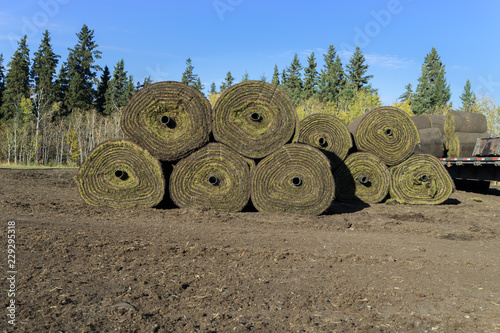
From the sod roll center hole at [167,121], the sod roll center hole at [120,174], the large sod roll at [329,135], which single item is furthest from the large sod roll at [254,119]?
the large sod roll at [329,135]

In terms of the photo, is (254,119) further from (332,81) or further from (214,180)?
(332,81)

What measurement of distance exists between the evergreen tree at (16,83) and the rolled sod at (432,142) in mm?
47421

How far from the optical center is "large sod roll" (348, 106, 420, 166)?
11883 millimetres

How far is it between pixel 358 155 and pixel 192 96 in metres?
5.37

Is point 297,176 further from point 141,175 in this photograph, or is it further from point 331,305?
point 331,305

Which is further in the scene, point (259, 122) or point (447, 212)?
point (447, 212)

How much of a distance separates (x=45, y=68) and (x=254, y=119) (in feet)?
173

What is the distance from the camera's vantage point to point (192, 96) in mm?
9211

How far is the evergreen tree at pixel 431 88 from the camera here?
59094 millimetres

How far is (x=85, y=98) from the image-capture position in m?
55.3

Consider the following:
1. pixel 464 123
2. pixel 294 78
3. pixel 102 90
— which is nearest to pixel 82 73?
pixel 102 90

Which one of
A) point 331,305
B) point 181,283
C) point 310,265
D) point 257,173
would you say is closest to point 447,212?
point 257,173

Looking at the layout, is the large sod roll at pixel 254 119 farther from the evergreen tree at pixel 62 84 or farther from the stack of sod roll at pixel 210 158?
the evergreen tree at pixel 62 84

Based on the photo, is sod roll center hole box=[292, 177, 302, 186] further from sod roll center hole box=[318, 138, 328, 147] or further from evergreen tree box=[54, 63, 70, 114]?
evergreen tree box=[54, 63, 70, 114]
